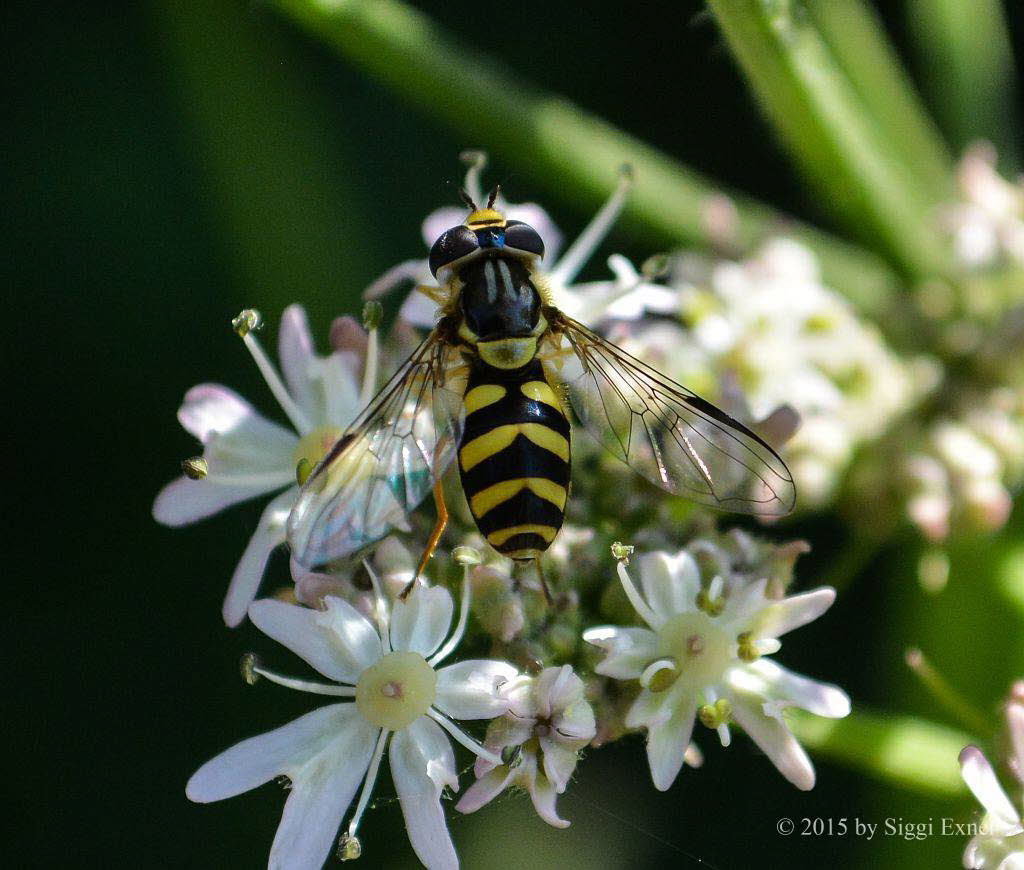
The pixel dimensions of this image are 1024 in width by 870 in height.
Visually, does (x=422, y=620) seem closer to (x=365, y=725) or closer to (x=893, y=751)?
(x=365, y=725)

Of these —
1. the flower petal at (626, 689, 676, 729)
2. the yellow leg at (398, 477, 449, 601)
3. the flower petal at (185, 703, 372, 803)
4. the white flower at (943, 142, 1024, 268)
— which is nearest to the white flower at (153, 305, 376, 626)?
the yellow leg at (398, 477, 449, 601)

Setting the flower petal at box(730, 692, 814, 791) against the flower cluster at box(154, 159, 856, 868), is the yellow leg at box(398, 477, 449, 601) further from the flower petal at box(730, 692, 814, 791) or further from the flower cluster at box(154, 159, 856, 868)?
the flower petal at box(730, 692, 814, 791)

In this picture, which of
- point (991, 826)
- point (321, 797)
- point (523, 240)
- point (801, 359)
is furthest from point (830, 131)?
point (321, 797)

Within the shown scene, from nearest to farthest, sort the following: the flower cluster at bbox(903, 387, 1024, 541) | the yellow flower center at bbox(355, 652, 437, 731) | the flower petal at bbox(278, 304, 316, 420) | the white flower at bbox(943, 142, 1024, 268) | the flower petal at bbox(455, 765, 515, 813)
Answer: the flower petal at bbox(455, 765, 515, 813) < the yellow flower center at bbox(355, 652, 437, 731) < the flower petal at bbox(278, 304, 316, 420) < the flower cluster at bbox(903, 387, 1024, 541) < the white flower at bbox(943, 142, 1024, 268)

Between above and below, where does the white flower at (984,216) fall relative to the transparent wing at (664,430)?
above

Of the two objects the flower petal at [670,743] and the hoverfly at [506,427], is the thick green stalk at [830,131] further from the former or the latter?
the flower petal at [670,743]

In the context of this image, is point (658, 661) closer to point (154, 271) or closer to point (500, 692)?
point (500, 692)
